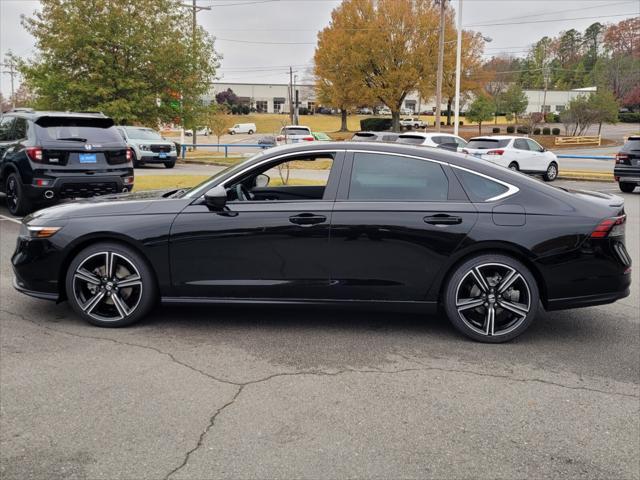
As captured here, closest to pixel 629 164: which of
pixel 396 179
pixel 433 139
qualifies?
pixel 433 139

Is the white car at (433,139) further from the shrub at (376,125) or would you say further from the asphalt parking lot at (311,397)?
the shrub at (376,125)

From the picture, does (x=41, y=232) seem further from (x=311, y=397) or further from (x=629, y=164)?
(x=629, y=164)

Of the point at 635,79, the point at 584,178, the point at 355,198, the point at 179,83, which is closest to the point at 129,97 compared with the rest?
the point at 179,83

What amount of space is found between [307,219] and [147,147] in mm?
20712

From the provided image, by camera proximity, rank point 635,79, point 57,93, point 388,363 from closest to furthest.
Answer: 1. point 388,363
2. point 57,93
3. point 635,79

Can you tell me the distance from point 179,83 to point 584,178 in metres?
18.4

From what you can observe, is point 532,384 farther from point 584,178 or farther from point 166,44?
point 166,44

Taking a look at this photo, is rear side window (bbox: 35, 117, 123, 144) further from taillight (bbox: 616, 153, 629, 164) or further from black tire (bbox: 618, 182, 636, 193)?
black tire (bbox: 618, 182, 636, 193)

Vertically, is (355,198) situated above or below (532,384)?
above

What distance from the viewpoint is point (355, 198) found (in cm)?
504

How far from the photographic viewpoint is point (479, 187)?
5043 mm

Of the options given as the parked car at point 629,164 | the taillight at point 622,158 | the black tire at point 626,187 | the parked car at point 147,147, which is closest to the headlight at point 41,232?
the parked car at point 629,164

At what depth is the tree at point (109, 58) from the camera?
2692 cm

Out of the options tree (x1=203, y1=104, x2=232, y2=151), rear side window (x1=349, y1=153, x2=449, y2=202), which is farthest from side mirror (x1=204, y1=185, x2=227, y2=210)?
tree (x1=203, y1=104, x2=232, y2=151)
